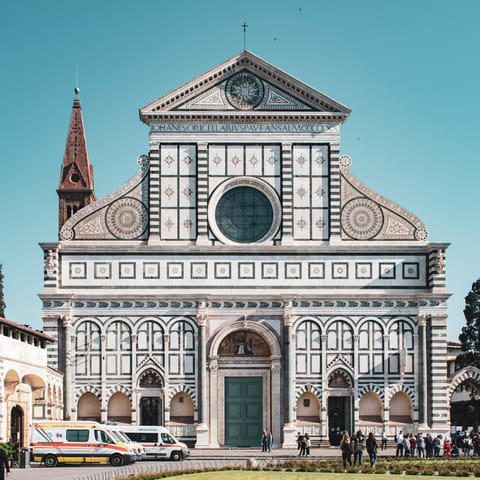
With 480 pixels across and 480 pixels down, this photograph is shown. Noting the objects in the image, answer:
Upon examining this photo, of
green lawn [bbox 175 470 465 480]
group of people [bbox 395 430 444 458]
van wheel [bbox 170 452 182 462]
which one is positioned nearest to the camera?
green lawn [bbox 175 470 465 480]

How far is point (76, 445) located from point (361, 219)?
1787 centimetres

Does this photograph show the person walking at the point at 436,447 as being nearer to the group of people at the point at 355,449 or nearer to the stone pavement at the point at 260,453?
the stone pavement at the point at 260,453

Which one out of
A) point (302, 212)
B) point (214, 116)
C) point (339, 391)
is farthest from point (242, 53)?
point (339, 391)

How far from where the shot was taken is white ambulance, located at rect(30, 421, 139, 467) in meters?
37.3

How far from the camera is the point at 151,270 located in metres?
48.1

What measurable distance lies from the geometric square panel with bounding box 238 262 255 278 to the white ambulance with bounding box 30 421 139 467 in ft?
41.0

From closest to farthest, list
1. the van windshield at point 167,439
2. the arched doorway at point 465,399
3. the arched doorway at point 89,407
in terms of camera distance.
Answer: the van windshield at point 167,439, the arched doorway at point 89,407, the arched doorway at point 465,399

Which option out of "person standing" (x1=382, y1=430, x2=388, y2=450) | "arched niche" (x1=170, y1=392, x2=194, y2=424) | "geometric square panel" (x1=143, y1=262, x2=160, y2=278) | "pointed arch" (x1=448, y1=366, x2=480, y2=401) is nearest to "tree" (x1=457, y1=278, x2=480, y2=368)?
"pointed arch" (x1=448, y1=366, x2=480, y2=401)

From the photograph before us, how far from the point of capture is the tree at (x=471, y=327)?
5400cm

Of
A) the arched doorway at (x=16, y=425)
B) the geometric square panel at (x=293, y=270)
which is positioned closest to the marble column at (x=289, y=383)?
the geometric square panel at (x=293, y=270)

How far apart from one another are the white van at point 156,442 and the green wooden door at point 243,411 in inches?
285

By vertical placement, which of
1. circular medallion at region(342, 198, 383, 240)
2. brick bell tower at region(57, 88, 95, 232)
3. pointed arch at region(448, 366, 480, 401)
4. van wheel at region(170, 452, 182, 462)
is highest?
brick bell tower at region(57, 88, 95, 232)

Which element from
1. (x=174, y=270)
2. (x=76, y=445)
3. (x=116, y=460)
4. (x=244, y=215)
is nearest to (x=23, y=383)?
(x=76, y=445)

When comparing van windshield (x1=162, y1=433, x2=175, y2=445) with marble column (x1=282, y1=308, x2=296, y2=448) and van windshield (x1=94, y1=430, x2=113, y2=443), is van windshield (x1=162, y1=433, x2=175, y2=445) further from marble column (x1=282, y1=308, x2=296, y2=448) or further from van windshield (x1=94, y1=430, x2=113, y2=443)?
marble column (x1=282, y1=308, x2=296, y2=448)
